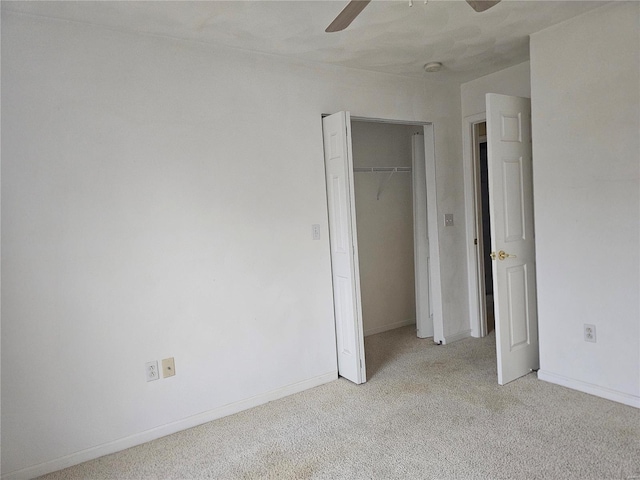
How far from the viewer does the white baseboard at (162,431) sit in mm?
2408

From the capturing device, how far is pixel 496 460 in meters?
2.29

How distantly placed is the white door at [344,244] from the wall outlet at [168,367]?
49.0 inches

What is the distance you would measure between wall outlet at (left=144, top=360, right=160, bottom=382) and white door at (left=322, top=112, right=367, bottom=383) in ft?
4.41

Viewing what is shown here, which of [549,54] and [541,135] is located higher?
[549,54]

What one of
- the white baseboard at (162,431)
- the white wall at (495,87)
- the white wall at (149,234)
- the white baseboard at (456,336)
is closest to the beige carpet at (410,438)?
the white baseboard at (162,431)

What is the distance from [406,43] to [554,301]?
1999mm

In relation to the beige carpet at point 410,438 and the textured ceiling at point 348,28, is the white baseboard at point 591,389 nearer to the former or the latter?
the beige carpet at point 410,438

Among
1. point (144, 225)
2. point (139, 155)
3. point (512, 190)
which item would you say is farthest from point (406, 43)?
point (144, 225)

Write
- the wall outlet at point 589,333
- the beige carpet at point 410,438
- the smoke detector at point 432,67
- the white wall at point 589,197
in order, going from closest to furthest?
the beige carpet at point 410,438 < the white wall at point 589,197 < the wall outlet at point 589,333 < the smoke detector at point 432,67

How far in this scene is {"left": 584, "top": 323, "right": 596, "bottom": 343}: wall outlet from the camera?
293cm

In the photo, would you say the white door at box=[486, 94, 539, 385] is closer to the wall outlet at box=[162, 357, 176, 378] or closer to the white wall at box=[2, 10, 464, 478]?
the white wall at box=[2, 10, 464, 478]

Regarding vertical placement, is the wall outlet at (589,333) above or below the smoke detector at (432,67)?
below

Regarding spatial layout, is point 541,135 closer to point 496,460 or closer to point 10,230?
point 496,460

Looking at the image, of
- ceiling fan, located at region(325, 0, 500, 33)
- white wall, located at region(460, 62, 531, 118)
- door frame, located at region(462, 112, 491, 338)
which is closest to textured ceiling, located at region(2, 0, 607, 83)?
white wall, located at region(460, 62, 531, 118)
